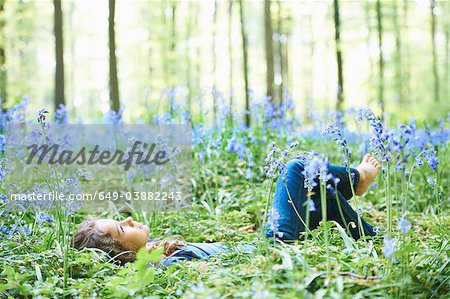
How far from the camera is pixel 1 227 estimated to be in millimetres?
2654

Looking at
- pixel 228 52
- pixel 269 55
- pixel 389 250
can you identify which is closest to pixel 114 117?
pixel 389 250

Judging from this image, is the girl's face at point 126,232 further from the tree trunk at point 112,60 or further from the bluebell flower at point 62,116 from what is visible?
the tree trunk at point 112,60

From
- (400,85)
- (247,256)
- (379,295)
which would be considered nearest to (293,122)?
(247,256)

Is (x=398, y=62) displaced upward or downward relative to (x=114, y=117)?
upward

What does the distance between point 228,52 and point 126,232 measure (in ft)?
49.6

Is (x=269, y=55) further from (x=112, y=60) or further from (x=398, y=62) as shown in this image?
(x=398, y=62)

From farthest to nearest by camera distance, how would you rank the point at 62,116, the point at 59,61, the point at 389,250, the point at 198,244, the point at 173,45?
the point at 173,45
the point at 59,61
the point at 62,116
the point at 198,244
the point at 389,250

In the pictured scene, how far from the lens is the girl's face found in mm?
2746

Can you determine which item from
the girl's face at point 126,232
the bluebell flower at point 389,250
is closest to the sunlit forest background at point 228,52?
the girl's face at point 126,232

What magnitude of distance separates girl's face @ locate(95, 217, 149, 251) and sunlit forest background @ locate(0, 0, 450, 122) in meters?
2.73

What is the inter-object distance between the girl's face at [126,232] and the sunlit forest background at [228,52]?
8.96 ft

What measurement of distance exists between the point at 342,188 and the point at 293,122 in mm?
2400

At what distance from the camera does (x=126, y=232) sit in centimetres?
276

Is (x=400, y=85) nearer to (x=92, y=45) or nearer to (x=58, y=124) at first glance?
(x=58, y=124)
